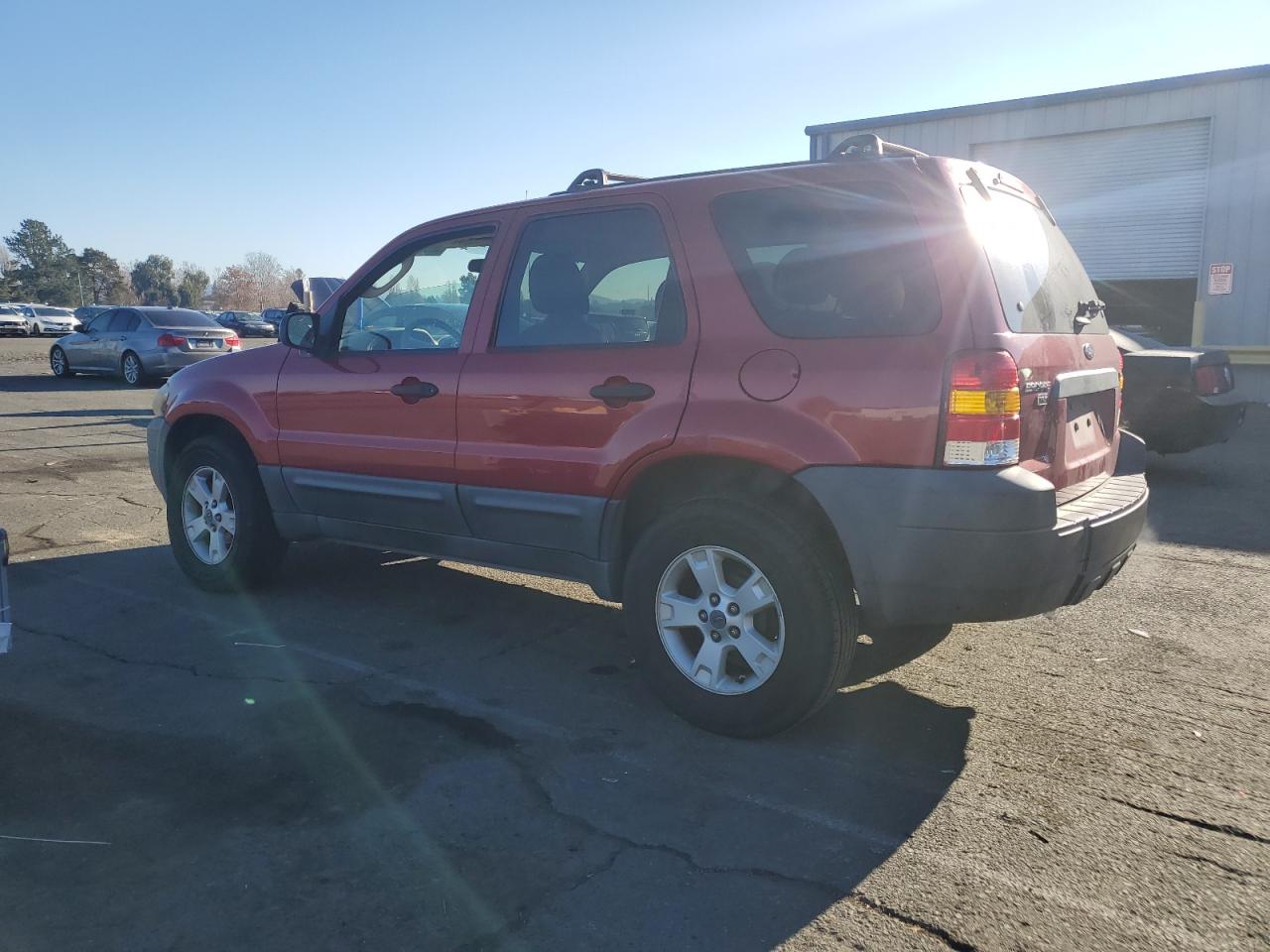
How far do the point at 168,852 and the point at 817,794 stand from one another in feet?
6.34

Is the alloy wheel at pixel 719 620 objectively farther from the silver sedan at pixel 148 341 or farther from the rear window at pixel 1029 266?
the silver sedan at pixel 148 341

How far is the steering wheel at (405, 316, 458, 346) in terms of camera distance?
177 inches

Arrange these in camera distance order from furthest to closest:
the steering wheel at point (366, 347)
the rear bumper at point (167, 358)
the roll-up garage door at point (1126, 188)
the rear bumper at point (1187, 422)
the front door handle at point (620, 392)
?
the rear bumper at point (167, 358) < the roll-up garage door at point (1126, 188) < the rear bumper at point (1187, 422) < the steering wheel at point (366, 347) < the front door handle at point (620, 392)

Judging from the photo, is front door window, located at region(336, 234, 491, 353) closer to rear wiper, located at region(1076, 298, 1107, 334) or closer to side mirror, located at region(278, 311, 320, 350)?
side mirror, located at region(278, 311, 320, 350)

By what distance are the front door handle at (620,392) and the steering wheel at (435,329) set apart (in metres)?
0.94

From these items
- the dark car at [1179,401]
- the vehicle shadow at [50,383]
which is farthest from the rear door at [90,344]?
the dark car at [1179,401]

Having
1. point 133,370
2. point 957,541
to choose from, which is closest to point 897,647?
point 957,541

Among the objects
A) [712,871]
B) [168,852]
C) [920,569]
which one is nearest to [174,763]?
[168,852]

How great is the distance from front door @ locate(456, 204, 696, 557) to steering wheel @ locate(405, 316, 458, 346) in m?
0.23

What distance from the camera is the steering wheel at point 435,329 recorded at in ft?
14.7

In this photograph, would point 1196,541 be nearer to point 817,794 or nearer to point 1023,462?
point 1023,462

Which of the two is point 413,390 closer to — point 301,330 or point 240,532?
point 301,330

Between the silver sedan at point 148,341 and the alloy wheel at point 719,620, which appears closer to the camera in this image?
the alloy wheel at point 719,620

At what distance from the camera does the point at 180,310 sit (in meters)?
19.6
